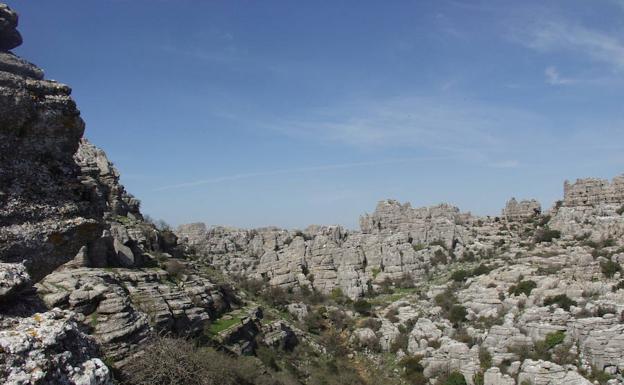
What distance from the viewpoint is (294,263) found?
60.2 m

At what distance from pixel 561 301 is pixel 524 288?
3.63m

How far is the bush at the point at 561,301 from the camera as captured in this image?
34.6m

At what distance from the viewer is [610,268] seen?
38.2 m

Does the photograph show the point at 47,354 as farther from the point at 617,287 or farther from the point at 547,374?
the point at 617,287

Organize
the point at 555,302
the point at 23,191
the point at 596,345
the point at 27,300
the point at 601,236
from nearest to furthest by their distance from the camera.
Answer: the point at 27,300
the point at 23,191
the point at 596,345
the point at 555,302
the point at 601,236

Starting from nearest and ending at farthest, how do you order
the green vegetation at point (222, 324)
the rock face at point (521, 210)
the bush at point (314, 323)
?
the green vegetation at point (222, 324) → the bush at point (314, 323) → the rock face at point (521, 210)

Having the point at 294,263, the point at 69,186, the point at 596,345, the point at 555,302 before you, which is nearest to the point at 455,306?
the point at 555,302

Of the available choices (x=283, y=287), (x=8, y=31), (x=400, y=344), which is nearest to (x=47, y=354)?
(x=8, y=31)

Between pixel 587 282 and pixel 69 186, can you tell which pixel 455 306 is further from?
pixel 69 186

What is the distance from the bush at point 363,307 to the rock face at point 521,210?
28.0m

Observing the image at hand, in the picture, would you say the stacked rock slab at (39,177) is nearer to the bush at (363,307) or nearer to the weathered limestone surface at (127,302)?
the weathered limestone surface at (127,302)

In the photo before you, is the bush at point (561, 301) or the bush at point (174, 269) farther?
the bush at point (561, 301)

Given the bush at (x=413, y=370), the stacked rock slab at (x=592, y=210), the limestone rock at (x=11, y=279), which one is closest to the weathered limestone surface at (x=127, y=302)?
the limestone rock at (x=11, y=279)

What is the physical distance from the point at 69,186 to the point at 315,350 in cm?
2935
